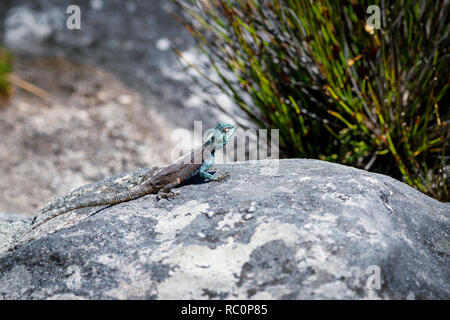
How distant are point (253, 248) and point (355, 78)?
2.21 meters

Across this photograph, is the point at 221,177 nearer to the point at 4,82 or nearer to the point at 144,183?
the point at 144,183

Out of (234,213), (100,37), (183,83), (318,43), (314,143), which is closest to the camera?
(234,213)

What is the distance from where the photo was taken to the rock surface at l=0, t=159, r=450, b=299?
6.42 ft

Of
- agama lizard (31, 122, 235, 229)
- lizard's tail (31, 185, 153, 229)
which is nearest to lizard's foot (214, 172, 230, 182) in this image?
agama lizard (31, 122, 235, 229)

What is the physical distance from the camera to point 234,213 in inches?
91.0

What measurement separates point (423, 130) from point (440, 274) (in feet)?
5.70

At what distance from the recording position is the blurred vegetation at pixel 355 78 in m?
3.60

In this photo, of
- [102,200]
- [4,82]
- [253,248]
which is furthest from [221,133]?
[4,82]

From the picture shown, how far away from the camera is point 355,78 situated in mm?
3750

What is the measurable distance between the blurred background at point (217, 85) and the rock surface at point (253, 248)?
4.19ft

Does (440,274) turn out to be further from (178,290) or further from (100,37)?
(100,37)

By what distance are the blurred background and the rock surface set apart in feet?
4.19
